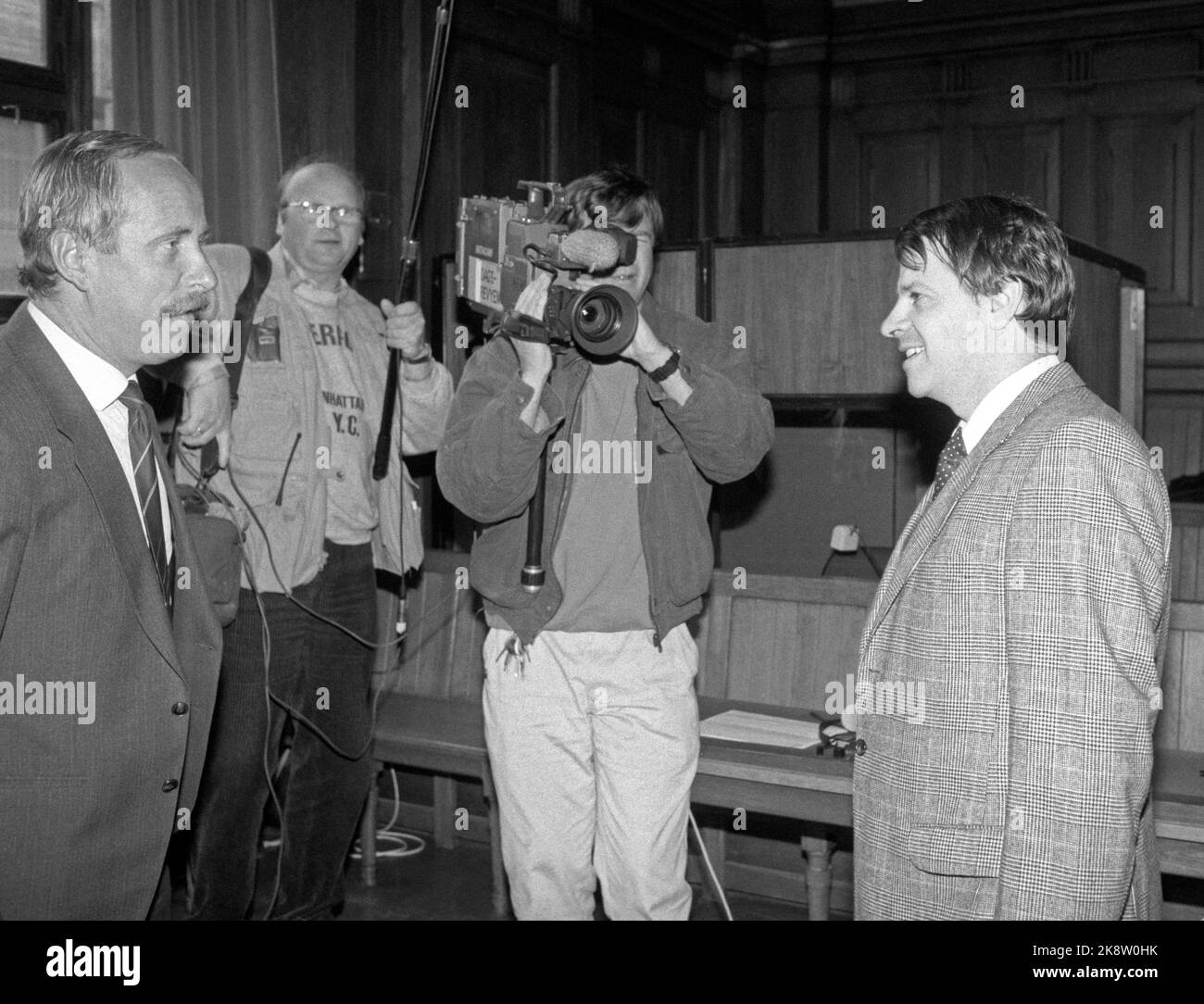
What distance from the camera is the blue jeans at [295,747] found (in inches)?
121

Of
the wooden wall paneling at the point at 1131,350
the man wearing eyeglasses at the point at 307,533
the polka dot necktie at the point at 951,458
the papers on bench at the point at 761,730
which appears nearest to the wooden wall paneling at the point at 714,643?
the papers on bench at the point at 761,730

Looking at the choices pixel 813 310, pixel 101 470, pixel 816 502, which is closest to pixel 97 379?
pixel 101 470

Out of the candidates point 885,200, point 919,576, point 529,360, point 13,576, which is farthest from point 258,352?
point 885,200

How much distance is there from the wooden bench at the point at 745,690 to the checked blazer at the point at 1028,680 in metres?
1.21

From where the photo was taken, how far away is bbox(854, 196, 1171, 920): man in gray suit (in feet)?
5.05

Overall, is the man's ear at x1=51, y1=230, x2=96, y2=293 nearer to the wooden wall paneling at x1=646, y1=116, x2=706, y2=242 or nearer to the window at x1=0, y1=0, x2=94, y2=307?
the window at x1=0, y1=0, x2=94, y2=307

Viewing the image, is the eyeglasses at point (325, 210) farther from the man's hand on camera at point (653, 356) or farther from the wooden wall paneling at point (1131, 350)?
the wooden wall paneling at point (1131, 350)

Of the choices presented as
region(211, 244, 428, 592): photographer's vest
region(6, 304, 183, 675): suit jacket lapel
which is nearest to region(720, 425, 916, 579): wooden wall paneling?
region(211, 244, 428, 592): photographer's vest

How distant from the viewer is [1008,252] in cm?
172

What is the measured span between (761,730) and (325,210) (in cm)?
162

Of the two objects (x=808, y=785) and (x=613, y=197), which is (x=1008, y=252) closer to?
(x=613, y=197)

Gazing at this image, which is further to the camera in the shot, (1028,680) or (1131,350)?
(1131,350)

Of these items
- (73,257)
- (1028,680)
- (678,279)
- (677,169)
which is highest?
(677,169)

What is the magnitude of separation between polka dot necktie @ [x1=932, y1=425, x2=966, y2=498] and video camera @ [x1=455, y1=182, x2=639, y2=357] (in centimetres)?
59
